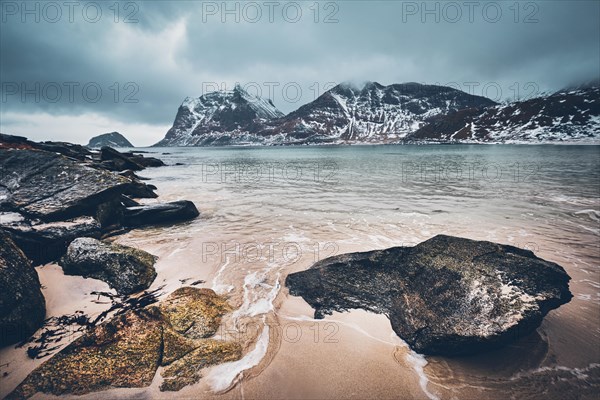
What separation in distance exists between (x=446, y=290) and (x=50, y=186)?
1317 centimetres

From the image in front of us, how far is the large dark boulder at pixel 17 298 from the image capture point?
4343 millimetres

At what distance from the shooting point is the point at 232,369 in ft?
13.6

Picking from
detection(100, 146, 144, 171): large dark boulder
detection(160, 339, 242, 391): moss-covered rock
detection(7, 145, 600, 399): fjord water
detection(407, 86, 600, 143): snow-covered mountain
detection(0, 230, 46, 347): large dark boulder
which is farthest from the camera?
detection(407, 86, 600, 143): snow-covered mountain

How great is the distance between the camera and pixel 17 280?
4.76 meters

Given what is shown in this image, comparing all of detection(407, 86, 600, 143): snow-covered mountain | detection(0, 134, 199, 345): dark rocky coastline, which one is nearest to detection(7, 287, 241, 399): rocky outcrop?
detection(0, 134, 199, 345): dark rocky coastline

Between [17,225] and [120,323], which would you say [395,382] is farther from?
[17,225]

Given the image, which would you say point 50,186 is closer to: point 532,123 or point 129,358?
point 129,358

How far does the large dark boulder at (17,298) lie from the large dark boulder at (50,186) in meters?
4.34

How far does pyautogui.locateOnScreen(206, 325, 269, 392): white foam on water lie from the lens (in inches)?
153

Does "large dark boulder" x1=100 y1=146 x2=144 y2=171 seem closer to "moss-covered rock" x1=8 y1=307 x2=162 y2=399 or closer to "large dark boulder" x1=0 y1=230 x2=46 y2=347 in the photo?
"large dark boulder" x1=0 y1=230 x2=46 y2=347

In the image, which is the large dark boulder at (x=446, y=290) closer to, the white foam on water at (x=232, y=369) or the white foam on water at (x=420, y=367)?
the white foam on water at (x=420, y=367)

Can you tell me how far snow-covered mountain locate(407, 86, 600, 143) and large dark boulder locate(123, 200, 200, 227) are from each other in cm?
15845

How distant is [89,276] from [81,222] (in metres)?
3.40

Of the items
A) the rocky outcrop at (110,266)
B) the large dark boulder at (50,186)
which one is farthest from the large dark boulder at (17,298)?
the large dark boulder at (50,186)
